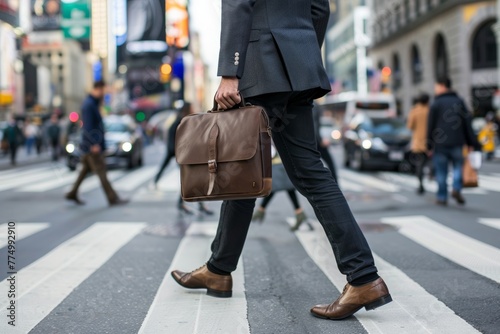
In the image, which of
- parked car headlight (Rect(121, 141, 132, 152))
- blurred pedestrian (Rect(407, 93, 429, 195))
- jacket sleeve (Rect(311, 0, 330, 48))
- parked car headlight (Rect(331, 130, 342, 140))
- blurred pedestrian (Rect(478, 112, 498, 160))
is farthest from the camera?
parked car headlight (Rect(331, 130, 342, 140))

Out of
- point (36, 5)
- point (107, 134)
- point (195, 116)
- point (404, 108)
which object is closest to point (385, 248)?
point (195, 116)

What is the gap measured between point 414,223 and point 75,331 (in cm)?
505

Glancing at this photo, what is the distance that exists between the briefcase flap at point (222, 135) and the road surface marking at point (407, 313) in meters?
1.06

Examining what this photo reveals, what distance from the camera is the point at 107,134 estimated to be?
66.8ft

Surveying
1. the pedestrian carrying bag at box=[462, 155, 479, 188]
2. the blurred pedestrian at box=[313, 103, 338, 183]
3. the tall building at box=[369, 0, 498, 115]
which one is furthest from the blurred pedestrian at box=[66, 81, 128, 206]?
the tall building at box=[369, 0, 498, 115]

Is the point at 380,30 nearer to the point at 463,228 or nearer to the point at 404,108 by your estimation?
the point at 404,108

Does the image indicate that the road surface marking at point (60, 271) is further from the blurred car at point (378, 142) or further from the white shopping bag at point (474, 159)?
the blurred car at point (378, 142)

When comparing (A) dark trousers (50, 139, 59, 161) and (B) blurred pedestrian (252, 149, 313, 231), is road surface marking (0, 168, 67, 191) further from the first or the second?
(B) blurred pedestrian (252, 149, 313, 231)

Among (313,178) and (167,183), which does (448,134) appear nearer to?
(313,178)

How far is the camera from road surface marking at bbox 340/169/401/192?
13.0m

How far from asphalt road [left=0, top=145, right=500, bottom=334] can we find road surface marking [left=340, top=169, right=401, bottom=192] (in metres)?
3.09

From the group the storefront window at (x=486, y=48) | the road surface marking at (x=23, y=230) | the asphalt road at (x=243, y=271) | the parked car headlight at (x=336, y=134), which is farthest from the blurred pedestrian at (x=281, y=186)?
the storefront window at (x=486, y=48)

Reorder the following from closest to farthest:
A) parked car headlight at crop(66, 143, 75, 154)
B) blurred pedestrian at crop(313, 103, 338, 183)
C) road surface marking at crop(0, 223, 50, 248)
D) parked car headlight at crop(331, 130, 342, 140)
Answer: road surface marking at crop(0, 223, 50, 248) → blurred pedestrian at crop(313, 103, 338, 183) → parked car headlight at crop(66, 143, 75, 154) → parked car headlight at crop(331, 130, 342, 140)

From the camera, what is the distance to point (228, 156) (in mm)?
3500
